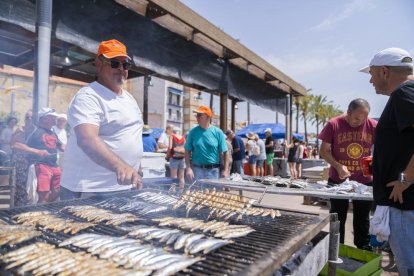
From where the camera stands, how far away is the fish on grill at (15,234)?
170cm

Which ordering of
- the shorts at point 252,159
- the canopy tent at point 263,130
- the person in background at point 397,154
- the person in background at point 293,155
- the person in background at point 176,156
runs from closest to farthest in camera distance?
the person in background at point 397,154
the person in background at point 176,156
the shorts at point 252,159
the person in background at point 293,155
the canopy tent at point 263,130

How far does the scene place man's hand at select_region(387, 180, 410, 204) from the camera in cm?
226

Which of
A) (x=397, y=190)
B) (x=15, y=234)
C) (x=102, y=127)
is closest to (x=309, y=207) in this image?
(x=397, y=190)

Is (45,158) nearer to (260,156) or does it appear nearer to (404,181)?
(404,181)

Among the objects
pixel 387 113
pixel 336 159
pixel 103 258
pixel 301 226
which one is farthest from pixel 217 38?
pixel 103 258

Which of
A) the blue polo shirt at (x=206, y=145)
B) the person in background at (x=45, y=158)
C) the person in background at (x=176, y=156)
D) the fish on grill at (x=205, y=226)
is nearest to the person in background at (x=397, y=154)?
the fish on grill at (x=205, y=226)

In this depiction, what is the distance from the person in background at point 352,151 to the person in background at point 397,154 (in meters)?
1.73

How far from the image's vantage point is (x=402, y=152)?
7.65ft

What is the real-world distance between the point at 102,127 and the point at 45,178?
3093mm

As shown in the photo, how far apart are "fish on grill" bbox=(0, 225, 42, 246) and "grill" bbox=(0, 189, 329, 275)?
4 centimetres

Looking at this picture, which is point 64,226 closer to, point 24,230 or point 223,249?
point 24,230

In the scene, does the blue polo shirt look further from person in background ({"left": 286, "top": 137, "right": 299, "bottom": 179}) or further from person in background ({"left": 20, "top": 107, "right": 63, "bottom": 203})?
person in background ({"left": 286, "top": 137, "right": 299, "bottom": 179})

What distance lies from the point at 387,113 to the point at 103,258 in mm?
2315

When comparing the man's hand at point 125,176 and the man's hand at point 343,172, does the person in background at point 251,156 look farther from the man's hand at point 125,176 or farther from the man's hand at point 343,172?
the man's hand at point 125,176
